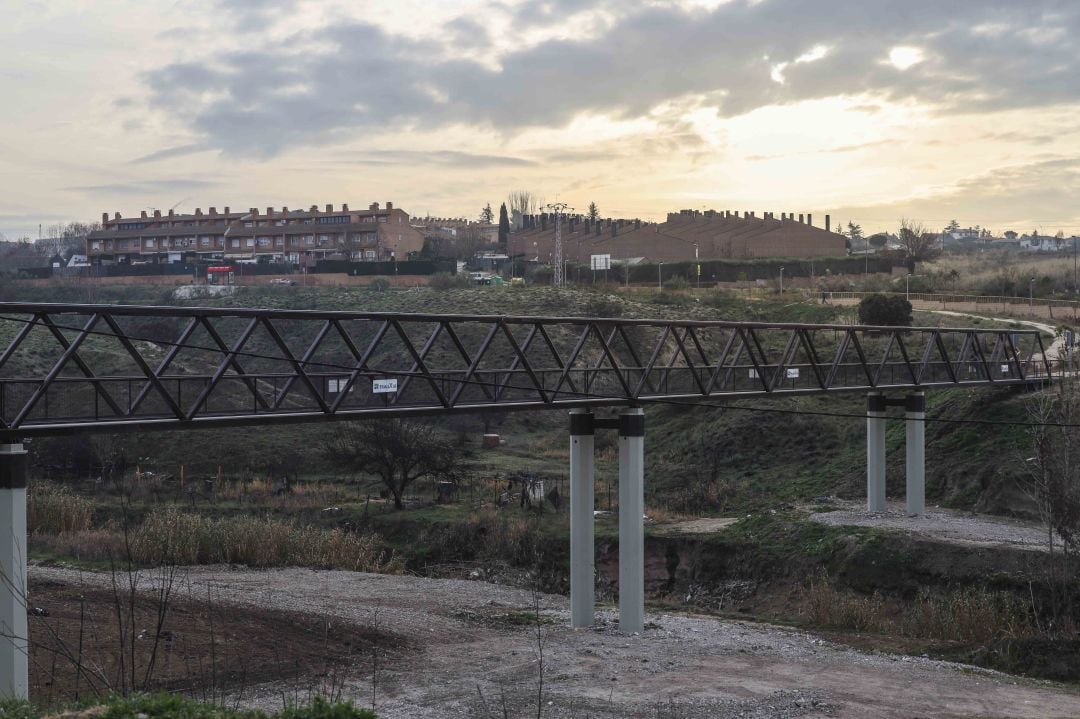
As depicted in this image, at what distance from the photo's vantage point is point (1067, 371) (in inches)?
1809

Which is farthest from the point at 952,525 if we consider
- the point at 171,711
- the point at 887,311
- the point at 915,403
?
the point at 887,311

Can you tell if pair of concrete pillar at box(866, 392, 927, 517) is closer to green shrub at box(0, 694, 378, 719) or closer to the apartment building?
green shrub at box(0, 694, 378, 719)

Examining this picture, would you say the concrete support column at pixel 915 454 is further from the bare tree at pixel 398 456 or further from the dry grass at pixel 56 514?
the dry grass at pixel 56 514

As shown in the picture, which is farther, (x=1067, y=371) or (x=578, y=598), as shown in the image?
(x=1067, y=371)

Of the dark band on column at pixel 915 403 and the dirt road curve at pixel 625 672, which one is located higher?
the dark band on column at pixel 915 403

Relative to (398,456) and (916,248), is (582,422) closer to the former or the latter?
(398,456)

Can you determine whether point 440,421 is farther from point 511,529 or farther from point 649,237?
point 649,237

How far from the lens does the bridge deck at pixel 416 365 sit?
19.3 meters

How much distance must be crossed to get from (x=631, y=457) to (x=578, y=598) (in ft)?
11.4

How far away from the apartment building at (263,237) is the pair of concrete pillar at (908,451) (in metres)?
85.8

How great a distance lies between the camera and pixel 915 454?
3816 cm

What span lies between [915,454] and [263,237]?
339ft

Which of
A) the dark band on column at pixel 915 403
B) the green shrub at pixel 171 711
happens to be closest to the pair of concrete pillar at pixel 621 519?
the green shrub at pixel 171 711

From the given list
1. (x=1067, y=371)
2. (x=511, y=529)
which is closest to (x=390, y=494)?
(x=511, y=529)
